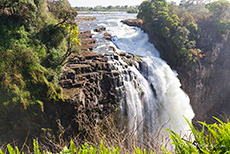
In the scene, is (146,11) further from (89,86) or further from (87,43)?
(89,86)

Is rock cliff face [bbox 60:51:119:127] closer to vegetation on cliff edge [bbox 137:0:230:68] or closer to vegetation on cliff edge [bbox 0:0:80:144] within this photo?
vegetation on cliff edge [bbox 0:0:80:144]

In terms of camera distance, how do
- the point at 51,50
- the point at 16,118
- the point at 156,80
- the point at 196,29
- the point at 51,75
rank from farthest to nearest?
Result: the point at 196,29, the point at 156,80, the point at 51,50, the point at 51,75, the point at 16,118

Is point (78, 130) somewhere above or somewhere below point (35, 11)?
below

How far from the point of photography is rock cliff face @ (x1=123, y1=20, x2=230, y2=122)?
23.9 m

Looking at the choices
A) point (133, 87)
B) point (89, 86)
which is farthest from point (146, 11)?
point (89, 86)

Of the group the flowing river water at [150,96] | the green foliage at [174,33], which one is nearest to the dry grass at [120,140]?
the flowing river water at [150,96]

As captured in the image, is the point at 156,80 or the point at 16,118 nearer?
the point at 16,118

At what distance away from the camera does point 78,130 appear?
38.5 ft

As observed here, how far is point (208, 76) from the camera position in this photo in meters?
26.0

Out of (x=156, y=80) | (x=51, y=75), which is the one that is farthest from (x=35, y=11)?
(x=156, y=80)

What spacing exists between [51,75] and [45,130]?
3828 mm

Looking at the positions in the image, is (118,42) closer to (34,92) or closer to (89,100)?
(89,100)

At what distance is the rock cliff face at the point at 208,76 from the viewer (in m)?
23.9

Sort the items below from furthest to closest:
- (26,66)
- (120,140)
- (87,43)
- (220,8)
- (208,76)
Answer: (220,8)
(208,76)
(87,43)
(26,66)
(120,140)
